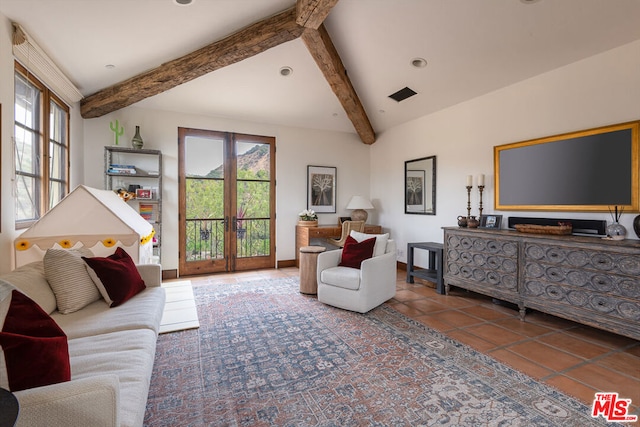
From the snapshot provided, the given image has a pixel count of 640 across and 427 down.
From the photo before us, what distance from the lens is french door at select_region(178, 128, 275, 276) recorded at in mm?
5199

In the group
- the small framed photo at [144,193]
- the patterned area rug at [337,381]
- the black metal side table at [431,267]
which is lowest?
the patterned area rug at [337,381]

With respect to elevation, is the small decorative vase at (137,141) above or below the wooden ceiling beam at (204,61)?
below

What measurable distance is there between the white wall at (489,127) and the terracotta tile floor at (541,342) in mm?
1101

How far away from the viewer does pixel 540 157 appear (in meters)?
3.58

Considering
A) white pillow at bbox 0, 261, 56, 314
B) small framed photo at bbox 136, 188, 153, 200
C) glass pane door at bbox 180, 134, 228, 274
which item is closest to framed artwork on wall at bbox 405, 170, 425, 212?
glass pane door at bbox 180, 134, 228, 274

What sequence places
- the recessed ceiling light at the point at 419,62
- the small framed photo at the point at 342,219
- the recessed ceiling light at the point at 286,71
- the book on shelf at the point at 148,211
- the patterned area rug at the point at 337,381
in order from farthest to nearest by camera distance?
the small framed photo at the point at 342,219, the book on shelf at the point at 148,211, the recessed ceiling light at the point at 286,71, the recessed ceiling light at the point at 419,62, the patterned area rug at the point at 337,381

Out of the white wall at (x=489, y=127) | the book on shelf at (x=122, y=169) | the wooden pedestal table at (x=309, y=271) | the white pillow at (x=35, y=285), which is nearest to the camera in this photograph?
the white pillow at (x=35, y=285)

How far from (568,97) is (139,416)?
4523 millimetres

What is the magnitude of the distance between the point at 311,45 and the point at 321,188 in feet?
9.31

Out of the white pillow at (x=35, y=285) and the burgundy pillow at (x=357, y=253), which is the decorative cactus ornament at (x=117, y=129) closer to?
the white pillow at (x=35, y=285)

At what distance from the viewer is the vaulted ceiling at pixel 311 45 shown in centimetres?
280

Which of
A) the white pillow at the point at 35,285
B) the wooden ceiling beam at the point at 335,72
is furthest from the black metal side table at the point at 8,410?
the wooden ceiling beam at the point at 335,72

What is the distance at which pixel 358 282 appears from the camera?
3375 millimetres

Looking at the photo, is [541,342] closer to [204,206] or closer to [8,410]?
[8,410]
